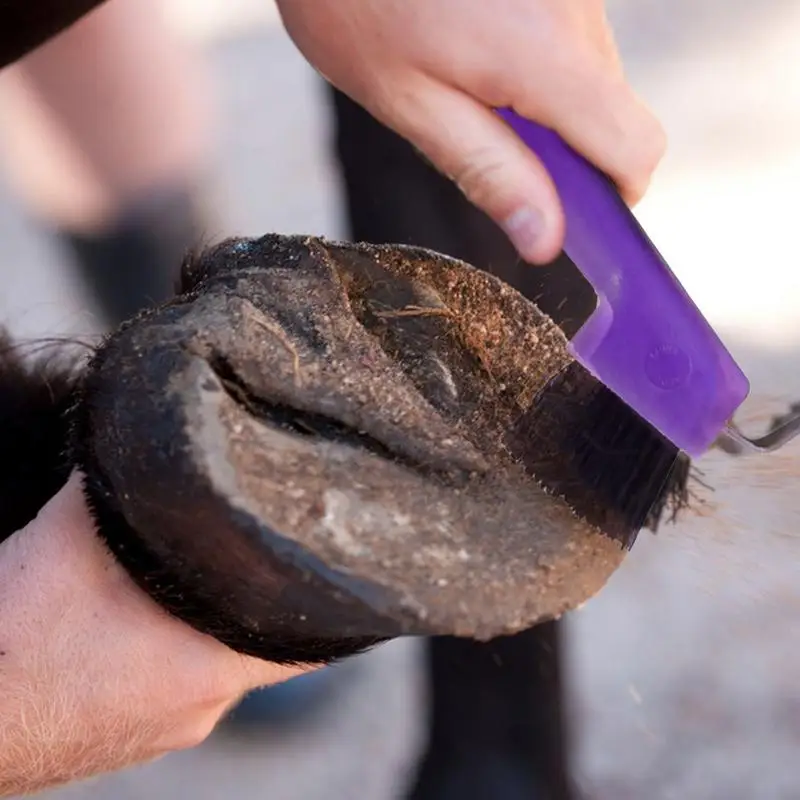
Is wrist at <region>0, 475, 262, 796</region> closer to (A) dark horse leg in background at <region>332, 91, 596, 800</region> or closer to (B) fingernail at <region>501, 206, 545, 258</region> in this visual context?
(B) fingernail at <region>501, 206, 545, 258</region>

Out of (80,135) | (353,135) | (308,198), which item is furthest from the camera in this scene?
(308,198)

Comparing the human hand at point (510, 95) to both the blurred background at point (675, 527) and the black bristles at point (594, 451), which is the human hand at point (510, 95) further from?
the blurred background at point (675, 527)

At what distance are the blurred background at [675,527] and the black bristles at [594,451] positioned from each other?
19cm

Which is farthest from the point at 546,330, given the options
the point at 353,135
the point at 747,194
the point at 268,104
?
the point at 268,104

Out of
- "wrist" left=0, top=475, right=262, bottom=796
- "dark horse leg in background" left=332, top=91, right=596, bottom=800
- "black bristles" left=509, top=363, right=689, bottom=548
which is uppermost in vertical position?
"wrist" left=0, top=475, right=262, bottom=796

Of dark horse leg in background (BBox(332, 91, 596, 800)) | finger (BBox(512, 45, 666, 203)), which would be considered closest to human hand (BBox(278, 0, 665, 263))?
finger (BBox(512, 45, 666, 203))

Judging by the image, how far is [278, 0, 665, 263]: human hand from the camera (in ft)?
1.84

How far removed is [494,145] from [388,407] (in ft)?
0.61

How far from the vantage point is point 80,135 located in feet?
3.84

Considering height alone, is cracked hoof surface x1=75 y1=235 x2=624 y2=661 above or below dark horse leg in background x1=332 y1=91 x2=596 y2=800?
above

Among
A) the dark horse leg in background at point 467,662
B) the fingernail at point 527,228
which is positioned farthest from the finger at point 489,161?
the dark horse leg in background at point 467,662

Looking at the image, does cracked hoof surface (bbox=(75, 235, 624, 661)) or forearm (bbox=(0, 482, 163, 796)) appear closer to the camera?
cracked hoof surface (bbox=(75, 235, 624, 661))

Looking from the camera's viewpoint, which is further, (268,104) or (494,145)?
(268,104)

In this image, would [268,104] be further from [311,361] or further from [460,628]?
[460,628]
